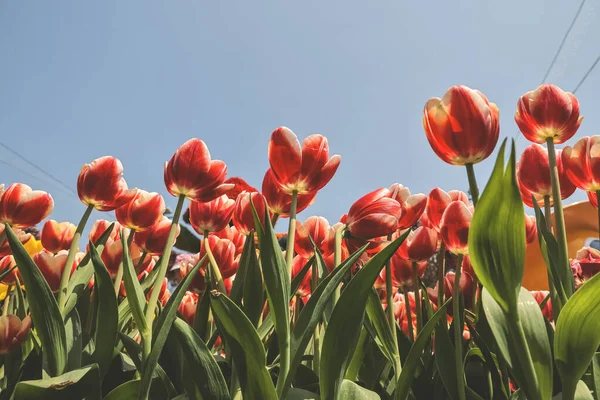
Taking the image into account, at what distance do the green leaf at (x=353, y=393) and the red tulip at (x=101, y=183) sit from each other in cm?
39

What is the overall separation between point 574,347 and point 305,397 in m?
0.21

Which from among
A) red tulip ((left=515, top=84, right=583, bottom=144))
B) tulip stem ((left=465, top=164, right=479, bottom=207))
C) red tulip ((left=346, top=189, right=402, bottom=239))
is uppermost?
red tulip ((left=515, top=84, right=583, bottom=144))

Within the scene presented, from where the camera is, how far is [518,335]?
0.33 meters

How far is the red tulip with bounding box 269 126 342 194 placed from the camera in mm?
524

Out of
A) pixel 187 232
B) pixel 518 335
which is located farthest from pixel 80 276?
pixel 187 232

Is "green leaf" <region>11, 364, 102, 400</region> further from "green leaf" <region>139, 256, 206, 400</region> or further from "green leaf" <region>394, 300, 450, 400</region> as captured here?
"green leaf" <region>394, 300, 450, 400</region>

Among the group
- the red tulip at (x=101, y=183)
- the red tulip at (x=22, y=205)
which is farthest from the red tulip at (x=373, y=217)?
the red tulip at (x=22, y=205)

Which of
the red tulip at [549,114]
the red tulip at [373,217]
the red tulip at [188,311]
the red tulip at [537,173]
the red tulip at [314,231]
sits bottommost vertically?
the red tulip at [188,311]

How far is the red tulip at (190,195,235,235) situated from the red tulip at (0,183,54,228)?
0.22 metres

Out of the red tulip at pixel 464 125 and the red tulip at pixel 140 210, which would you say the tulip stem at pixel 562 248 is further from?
the red tulip at pixel 140 210

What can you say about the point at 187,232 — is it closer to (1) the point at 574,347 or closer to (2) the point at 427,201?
(2) the point at 427,201

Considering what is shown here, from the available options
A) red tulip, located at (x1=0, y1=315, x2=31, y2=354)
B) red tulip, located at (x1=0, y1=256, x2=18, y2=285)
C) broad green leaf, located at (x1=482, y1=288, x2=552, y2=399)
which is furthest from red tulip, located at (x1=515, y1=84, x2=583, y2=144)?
red tulip, located at (x1=0, y1=256, x2=18, y2=285)

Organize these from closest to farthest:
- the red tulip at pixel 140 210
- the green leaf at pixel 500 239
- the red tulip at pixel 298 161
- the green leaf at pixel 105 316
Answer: the green leaf at pixel 500 239
the green leaf at pixel 105 316
the red tulip at pixel 298 161
the red tulip at pixel 140 210

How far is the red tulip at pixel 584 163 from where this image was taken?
→ 1.59 ft
